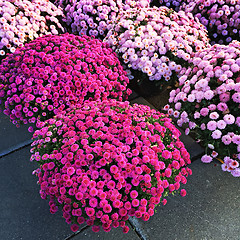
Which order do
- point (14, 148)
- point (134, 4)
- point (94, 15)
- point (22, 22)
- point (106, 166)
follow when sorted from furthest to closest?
point (134, 4) < point (94, 15) < point (22, 22) < point (14, 148) < point (106, 166)

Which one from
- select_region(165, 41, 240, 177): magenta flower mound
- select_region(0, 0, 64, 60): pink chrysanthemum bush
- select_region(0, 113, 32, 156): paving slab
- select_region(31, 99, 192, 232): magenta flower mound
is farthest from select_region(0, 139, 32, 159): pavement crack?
select_region(165, 41, 240, 177): magenta flower mound

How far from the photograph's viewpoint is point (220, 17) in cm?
368

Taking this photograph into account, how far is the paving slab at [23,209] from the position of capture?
2.05 metres

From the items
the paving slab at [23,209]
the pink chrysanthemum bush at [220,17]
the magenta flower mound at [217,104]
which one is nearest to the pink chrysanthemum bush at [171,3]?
the pink chrysanthemum bush at [220,17]

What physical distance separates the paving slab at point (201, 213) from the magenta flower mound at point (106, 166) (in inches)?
17.9

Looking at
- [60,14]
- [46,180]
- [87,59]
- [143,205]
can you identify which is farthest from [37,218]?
[60,14]

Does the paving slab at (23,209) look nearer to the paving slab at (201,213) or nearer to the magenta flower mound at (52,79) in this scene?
the magenta flower mound at (52,79)

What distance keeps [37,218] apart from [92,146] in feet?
3.35

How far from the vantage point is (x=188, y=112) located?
2.42m

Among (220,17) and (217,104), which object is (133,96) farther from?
(220,17)

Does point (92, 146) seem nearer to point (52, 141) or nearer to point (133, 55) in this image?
point (52, 141)

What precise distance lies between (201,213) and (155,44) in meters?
2.09

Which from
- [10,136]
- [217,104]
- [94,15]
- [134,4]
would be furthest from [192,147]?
[134,4]

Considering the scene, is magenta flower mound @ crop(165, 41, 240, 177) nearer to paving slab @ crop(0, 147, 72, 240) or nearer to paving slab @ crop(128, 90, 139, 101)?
paving slab @ crop(128, 90, 139, 101)
